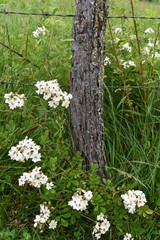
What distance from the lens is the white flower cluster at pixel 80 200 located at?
1.90 m

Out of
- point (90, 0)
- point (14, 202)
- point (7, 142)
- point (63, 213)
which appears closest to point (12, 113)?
point (7, 142)

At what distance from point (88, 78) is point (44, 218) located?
3.13 feet

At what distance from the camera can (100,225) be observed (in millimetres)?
1978

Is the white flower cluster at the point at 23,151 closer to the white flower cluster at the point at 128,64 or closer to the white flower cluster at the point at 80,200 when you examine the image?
the white flower cluster at the point at 80,200

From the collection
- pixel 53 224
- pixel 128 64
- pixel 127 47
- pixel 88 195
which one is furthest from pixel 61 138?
pixel 127 47

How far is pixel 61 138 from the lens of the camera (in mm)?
2254

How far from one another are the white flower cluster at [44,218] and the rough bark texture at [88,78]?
18.4 inches

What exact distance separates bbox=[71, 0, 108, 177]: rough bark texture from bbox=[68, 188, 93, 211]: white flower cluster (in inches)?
12.6

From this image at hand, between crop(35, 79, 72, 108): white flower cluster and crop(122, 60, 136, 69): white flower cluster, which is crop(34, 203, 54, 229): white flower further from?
crop(122, 60, 136, 69): white flower cluster

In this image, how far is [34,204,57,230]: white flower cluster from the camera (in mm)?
1904

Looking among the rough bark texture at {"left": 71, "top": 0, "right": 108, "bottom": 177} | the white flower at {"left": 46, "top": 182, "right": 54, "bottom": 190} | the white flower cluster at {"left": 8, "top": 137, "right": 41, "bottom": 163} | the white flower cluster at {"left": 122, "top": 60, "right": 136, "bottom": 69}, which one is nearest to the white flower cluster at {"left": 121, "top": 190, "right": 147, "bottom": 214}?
the rough bark texture at {"left": 71, "top": 0, "right": 108, "bottom": 177}

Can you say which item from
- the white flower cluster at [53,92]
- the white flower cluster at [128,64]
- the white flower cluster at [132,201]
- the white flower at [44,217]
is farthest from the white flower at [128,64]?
the white flower at [44,217]

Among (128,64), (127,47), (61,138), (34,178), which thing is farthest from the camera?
(127,47)

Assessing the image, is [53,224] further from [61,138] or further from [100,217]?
[61,138]
